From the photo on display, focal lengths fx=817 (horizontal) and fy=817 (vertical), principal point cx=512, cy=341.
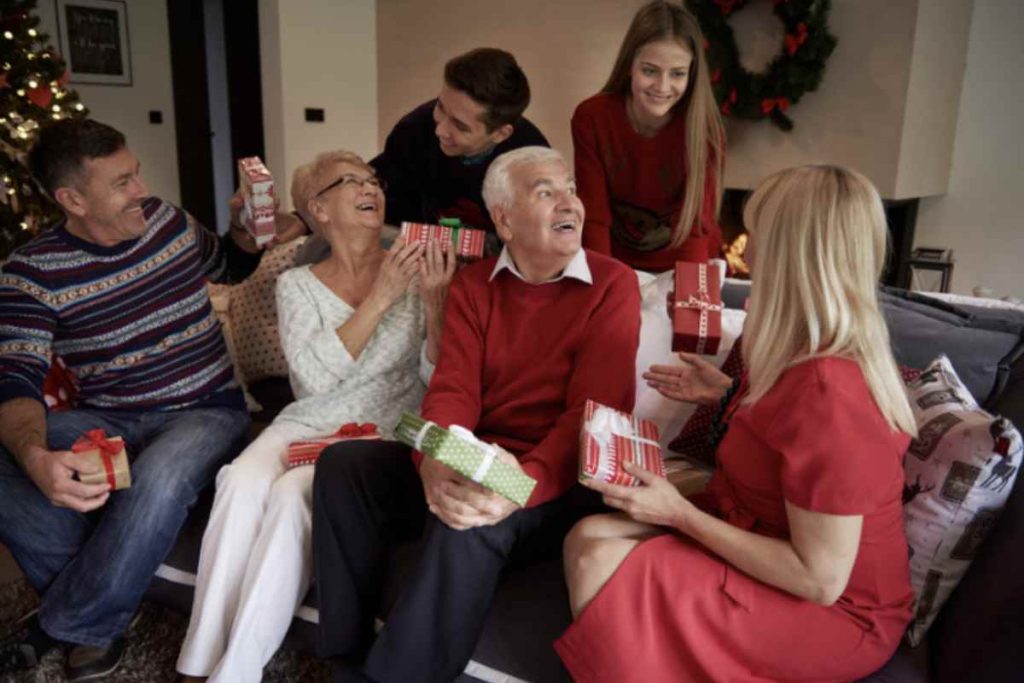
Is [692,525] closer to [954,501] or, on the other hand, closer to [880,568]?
[880,568]

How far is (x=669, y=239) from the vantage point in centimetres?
229

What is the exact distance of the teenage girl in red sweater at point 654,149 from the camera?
211cm

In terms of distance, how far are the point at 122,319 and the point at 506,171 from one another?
102 centimetres

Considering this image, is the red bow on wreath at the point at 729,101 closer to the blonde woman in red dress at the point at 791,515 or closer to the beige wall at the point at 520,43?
the beige wall at the point at 520,43

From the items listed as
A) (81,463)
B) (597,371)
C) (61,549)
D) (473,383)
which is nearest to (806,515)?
(597,371)

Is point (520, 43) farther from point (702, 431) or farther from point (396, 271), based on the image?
point (702, 431)

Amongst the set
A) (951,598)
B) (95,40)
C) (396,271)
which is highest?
(95,40)

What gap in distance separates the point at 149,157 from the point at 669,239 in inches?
215

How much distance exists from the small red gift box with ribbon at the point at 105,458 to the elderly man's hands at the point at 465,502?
0.68m

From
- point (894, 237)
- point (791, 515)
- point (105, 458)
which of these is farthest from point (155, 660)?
point (894, 237)

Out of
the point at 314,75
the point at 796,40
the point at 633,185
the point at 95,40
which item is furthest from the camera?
the point at 95,40

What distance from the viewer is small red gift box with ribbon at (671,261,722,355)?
1690 mm

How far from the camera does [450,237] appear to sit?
195 cm

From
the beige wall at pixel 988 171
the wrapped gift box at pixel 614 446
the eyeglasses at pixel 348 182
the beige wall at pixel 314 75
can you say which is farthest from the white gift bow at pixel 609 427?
the beige wall at pixel 314 75
